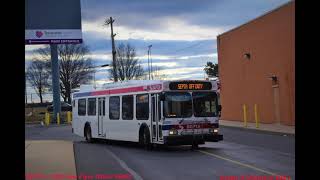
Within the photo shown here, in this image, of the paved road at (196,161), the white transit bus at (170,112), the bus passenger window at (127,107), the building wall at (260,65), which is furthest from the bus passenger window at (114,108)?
the building wall at (260,65)

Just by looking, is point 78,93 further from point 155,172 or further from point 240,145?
point 155,172

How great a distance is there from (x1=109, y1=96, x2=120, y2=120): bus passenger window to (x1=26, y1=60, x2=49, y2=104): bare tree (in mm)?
77906

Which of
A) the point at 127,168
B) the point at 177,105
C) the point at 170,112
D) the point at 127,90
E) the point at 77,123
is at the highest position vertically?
the point at 127,90

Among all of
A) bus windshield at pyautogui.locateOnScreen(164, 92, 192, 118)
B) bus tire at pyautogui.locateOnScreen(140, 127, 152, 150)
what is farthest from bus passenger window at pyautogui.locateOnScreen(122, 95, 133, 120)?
bus windshield at pyautogui.locateOnScreen(164, 92, 192, 118)

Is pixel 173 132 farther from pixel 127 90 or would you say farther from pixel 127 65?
pixel 127 65

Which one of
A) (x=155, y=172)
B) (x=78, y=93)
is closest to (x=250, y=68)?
(x=78, y=93)

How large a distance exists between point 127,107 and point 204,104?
11.8 feet

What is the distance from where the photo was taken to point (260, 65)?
35781 mm

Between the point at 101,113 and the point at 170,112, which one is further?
the point at 101,113

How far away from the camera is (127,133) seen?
21.7 meters

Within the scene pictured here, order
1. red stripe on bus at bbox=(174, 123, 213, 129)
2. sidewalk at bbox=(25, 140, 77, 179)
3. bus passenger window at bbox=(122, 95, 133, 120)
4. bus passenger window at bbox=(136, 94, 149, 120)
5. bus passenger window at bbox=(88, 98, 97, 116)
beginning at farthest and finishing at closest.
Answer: bus passenger window at bbox=(88, 98, 97, 116) < bus passenger window at bbox=(122, 95, 133, 120) < bus passenger window at bbox=(136, 94, 149, 120) < red stripe on bus at bbox=(174, 123, 213, 129) < sidewalk at bbox=(25, 140, 77, 179)

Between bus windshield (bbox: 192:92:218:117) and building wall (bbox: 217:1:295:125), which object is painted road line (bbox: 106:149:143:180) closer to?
bus windshield (bbox: 192:92:218:117)

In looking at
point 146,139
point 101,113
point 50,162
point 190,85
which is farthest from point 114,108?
point 50,162

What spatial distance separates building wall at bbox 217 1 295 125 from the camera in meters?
31.2
